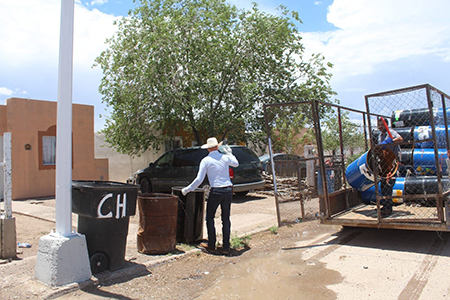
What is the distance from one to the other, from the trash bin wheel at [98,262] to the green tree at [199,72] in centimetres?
908

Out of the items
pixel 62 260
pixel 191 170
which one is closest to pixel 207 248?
pixel 62 260

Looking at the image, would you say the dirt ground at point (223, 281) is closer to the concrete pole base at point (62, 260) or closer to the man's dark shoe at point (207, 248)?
the man's dark shoe at point (207, 248)

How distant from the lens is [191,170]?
38.5 ft

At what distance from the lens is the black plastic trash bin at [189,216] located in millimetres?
6234

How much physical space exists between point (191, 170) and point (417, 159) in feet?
21.9

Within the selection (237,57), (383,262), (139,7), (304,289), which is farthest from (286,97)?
(304,289)

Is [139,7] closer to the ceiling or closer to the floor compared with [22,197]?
closer to the ceiling

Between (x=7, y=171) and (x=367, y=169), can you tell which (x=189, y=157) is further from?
(x=7, y=171)

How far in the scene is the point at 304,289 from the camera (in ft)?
14.3

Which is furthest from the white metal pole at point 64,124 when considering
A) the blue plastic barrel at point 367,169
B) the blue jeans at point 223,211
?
the blue plastic barrel at point 367,169

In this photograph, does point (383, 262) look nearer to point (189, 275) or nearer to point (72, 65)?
point (189, 275)

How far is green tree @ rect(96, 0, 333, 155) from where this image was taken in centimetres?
1392

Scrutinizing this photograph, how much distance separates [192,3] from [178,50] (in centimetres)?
273

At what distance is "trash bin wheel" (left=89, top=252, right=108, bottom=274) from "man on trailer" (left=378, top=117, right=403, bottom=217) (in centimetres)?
466
